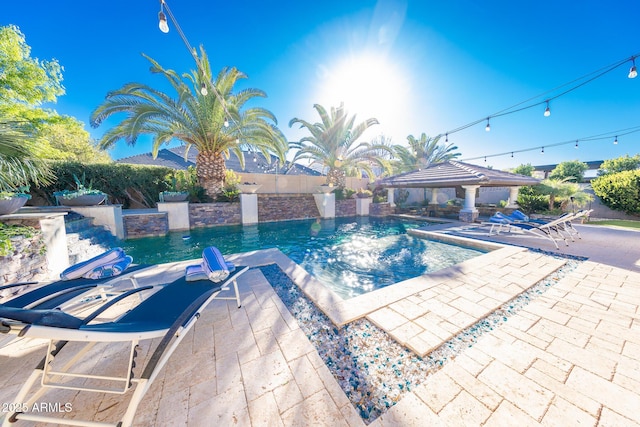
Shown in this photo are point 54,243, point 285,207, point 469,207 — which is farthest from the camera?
point 285,207

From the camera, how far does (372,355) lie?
6.58 feet

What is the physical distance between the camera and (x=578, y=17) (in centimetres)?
685

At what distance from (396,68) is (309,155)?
6.69m

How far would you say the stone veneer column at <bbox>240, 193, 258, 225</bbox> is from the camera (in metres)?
10.4

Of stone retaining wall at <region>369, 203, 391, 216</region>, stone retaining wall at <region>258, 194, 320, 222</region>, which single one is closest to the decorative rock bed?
stone retaining wall at <region>258, 194, 320, 222</region>

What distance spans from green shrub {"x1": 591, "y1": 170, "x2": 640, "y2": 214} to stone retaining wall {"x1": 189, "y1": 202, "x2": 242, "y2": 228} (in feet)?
63.5

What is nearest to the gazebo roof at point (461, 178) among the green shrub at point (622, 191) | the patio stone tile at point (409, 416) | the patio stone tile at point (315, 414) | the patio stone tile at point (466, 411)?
the green shrub at point (622, 191)

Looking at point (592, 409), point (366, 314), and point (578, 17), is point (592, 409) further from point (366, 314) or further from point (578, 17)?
point (578, 17)

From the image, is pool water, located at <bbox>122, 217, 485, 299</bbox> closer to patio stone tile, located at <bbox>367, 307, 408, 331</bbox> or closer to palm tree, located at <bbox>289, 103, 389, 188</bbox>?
patio stone tile, located at <bbox>367, 307, 408, 331</bbox>

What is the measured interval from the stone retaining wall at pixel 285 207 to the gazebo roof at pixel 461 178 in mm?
4845

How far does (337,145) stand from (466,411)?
13076mm

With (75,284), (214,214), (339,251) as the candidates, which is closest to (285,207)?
(214,214)

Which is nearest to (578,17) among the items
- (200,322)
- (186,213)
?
(200,322)

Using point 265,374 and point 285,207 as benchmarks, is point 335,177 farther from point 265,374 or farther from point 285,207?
point 265,374
